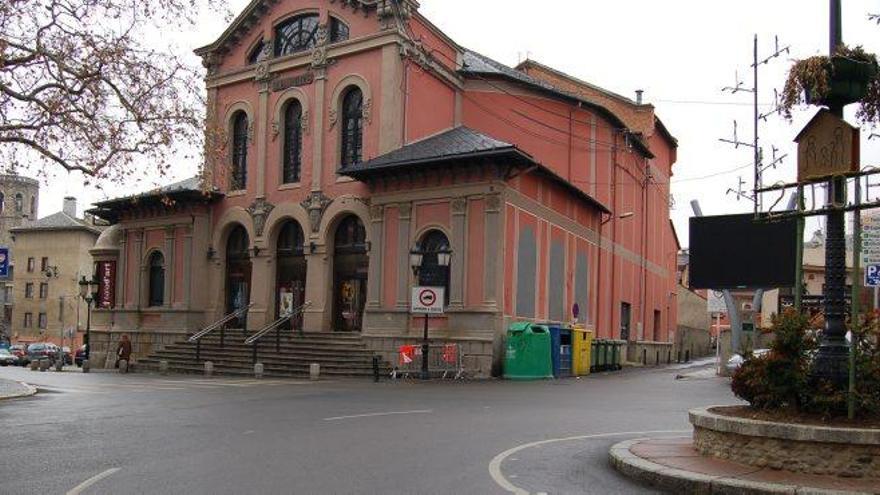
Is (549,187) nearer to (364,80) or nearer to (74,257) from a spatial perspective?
(364,80)

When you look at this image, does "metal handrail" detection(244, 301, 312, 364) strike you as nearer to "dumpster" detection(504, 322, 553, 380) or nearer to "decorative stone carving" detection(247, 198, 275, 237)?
"decorative stone carving" detection(247, 198, 275, 237)

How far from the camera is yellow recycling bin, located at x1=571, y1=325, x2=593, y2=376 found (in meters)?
29.3

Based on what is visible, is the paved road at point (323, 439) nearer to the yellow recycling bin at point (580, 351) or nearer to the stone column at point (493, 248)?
the stone column at point (493, 248)

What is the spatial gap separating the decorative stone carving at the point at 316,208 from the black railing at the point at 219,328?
4549mm

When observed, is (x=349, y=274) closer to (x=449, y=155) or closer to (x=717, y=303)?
(x=449, y=155)

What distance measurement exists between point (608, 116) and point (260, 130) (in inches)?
673

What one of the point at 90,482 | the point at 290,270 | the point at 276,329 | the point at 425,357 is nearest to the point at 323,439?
the point at 90,482

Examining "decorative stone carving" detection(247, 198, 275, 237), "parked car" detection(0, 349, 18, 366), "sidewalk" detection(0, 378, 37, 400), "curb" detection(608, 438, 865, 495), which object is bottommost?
"parked car" detection(0, 349, 18, 366)

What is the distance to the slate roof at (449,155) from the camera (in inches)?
1068

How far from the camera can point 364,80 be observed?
103 feet

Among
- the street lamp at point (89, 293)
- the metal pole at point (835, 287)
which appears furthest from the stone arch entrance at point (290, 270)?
the metal pole at point (835, 287)

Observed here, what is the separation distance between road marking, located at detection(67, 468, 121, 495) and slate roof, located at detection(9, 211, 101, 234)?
260 feet

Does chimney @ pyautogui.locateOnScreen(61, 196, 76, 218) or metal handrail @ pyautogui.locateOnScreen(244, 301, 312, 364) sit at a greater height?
chimney @ pyautogui.locateOnScreen(61, 196, 76, 218)

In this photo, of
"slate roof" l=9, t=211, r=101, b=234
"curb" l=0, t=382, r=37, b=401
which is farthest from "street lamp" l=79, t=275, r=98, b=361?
"slate roof" l=9, t=211, r=101, b=234
